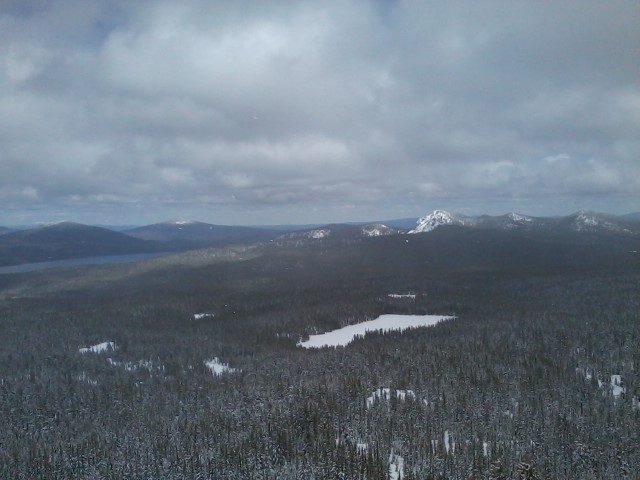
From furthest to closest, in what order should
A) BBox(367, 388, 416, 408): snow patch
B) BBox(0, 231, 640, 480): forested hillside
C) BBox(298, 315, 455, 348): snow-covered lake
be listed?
BBox(298, 315, 455, 348): snow-covered lake < BBox(367, 388, 416, 408): snow patch < BBox(0, 231, 640, 480): forested hillside

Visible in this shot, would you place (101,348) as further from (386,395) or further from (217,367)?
(386,395)

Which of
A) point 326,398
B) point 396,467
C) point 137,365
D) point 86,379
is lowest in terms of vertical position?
point 137,365

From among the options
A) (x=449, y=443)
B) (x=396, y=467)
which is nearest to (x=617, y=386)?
(x=449, y=443)

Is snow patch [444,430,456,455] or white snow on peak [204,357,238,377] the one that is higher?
snow patch [444,430,456,455]

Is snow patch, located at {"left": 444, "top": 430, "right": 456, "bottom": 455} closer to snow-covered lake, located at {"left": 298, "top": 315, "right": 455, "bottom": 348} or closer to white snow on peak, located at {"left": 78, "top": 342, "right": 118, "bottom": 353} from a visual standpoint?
snow-covered lake, located at {"left": 298, "top": 315, "right": 455, "bottom": 348}

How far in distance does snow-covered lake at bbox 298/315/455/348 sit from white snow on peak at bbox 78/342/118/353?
171ft

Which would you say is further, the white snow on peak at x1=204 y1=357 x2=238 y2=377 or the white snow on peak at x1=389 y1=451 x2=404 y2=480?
the white snow on peak at x1=204 y1=357 x2=238 y2=377

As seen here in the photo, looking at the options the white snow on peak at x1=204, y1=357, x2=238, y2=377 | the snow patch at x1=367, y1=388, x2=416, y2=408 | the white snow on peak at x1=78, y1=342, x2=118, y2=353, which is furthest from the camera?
the white snow on peak at x1=78, y1=342, x2=118, y2=353

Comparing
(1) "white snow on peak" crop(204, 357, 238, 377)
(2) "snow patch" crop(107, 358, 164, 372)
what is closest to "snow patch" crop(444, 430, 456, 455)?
(1) "white snow on peak" crop(204, 357, 238, 377)

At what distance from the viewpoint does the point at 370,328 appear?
138250 mm

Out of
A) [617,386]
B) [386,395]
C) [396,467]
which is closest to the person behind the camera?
[396,467]

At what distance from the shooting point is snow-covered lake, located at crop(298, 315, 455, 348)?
123m

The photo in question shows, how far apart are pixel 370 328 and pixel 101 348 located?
267 ft

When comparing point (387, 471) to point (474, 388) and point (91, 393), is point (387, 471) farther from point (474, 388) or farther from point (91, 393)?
point (91, 393)
